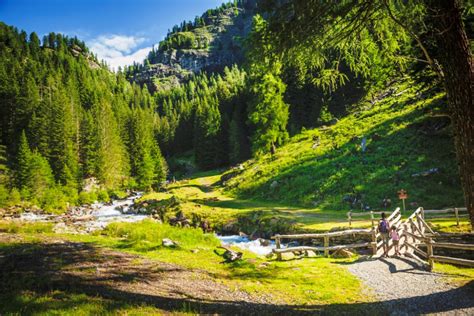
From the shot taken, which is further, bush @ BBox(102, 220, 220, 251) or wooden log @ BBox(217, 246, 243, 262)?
bush @ BBox(102, 220, 220, 251)

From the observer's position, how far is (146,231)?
67.9 ft

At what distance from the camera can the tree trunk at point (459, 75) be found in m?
6.48

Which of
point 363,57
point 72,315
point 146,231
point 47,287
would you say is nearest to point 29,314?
point 72,315

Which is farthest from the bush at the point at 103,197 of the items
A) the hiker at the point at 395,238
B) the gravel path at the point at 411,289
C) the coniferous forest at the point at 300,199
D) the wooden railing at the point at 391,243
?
the gravel path at the point at 411,289

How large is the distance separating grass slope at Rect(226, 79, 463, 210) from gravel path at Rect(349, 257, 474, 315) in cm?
1249

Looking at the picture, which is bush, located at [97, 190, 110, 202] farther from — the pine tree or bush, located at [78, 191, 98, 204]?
the pine tree

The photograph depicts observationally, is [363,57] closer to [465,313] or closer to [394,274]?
[465,313]

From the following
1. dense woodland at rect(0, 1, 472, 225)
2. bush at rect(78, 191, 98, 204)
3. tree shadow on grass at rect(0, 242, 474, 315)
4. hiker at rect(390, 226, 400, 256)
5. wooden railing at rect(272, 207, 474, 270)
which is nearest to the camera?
tree shadow on grass at rect(0, 242, 474, 315)

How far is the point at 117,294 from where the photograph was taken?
8.44 metres

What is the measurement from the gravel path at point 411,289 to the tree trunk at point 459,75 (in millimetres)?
3152

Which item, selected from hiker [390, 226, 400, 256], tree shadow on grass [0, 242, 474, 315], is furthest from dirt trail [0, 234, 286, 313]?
hiker [390, 226, 400, 256]

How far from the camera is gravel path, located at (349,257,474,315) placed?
8258mm

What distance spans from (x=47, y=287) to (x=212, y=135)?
2910 inches

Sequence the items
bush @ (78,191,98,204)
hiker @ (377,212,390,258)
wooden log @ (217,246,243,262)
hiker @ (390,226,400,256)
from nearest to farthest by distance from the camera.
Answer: wooden log @ (217,246,243,262), hiker @ (377,212,390,258), hiker @ (390,226,400,256), bush @ (78,191,98,204)
